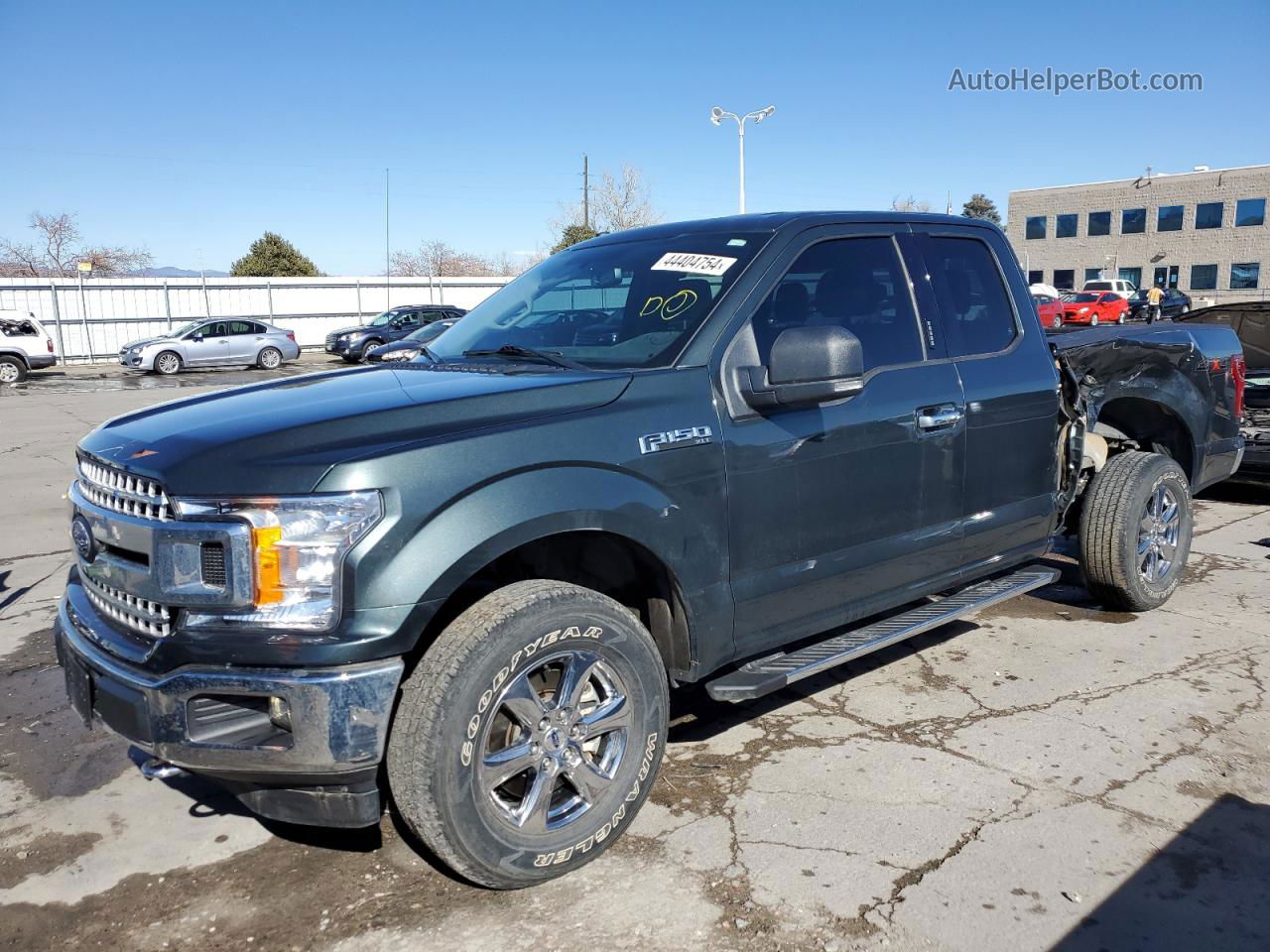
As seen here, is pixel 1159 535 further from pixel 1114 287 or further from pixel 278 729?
pixel 1114 287

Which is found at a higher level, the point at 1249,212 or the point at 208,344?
the point at 1249,212

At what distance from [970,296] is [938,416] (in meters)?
0.76

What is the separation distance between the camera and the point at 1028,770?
139 inches

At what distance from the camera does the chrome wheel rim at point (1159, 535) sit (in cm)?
517

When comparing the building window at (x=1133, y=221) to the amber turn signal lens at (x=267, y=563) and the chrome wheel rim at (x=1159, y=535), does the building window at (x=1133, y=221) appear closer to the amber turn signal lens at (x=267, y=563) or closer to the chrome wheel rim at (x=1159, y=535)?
the chrome wheel rim at (x=1159, y=535)

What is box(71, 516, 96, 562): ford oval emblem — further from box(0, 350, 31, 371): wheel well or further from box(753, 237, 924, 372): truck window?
box(0, 350, 31, 371): wheel well

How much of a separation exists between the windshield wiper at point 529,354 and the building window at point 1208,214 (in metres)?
63.5

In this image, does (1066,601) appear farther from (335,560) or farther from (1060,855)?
(335,560)

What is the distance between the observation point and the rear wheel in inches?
1000

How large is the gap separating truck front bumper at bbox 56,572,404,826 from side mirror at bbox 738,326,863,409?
1.45m

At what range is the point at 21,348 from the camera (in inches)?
1006

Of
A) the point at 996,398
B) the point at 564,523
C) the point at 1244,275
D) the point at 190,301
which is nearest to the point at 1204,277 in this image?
the point at 1244,275

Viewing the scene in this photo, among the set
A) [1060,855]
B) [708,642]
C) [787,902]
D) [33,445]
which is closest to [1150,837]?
[1060,855]

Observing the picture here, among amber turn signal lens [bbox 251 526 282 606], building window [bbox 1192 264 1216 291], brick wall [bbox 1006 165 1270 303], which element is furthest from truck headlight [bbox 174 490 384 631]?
building window [bbox 1192 264 1216 291]
